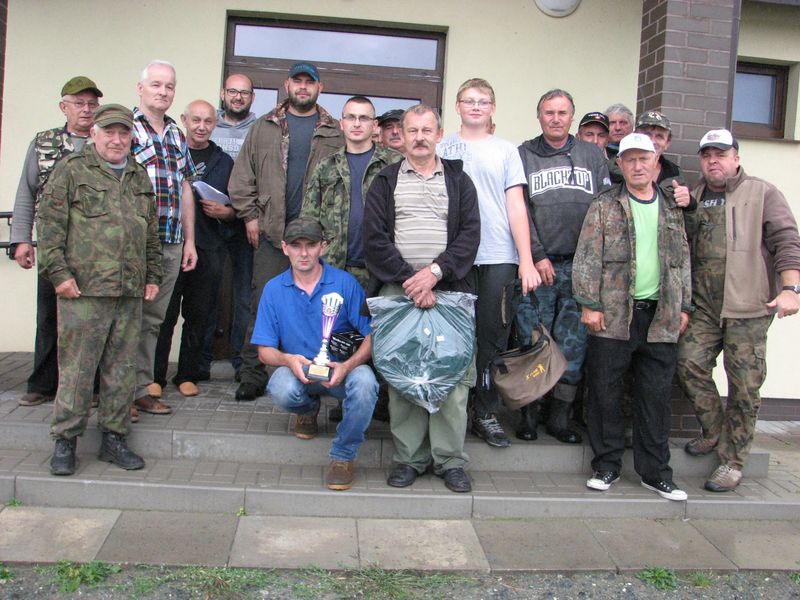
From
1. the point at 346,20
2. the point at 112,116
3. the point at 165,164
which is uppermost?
the point at 346,20

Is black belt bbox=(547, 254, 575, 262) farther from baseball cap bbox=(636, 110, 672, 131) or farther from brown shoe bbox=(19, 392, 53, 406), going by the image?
brown shoe bbox=(19, 392, 53, 406)

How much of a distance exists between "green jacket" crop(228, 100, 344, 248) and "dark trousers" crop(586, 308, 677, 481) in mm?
2062

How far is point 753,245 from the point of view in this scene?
4.02m

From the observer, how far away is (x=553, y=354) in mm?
4031

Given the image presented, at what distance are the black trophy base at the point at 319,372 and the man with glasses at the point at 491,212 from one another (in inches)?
34.5

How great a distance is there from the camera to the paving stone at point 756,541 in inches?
138

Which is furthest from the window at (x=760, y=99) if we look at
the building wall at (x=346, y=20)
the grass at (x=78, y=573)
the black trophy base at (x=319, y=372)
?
the grass at (x=78, y=573)

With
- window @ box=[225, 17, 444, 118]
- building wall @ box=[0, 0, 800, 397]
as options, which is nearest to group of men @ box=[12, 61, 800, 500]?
window @ box=[225, 17, 444, 118]

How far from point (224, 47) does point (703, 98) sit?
3.85m

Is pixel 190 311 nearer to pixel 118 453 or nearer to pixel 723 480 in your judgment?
pixel 118 453

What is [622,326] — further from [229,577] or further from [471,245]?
[229,577]

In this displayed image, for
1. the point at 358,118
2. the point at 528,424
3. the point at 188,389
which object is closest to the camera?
the point at 358,118

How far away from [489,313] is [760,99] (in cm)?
421

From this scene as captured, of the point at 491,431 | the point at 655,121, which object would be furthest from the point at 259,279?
the point at 655,121
